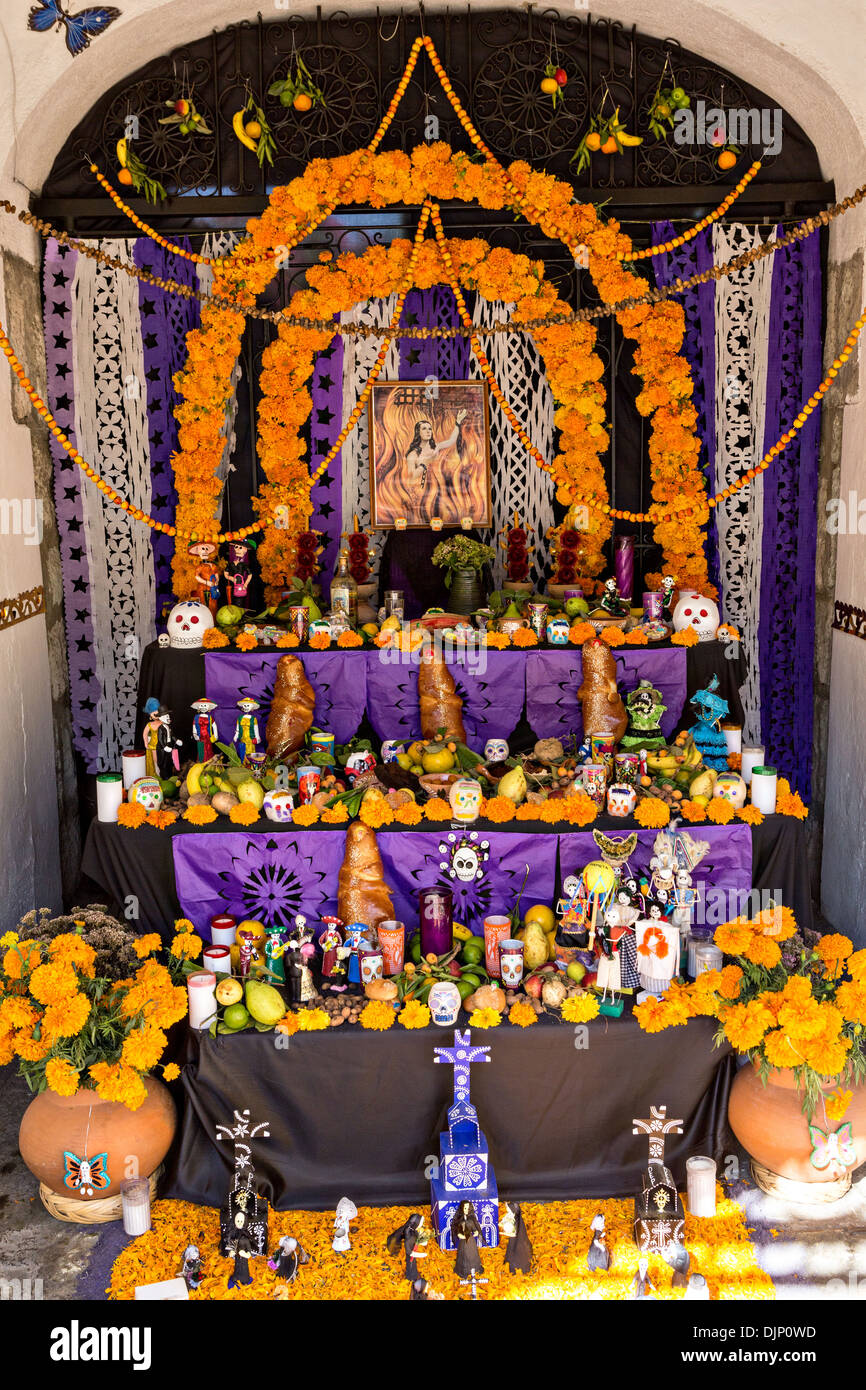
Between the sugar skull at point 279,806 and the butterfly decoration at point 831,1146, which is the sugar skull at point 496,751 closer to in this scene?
the sugar skull at point 279,806

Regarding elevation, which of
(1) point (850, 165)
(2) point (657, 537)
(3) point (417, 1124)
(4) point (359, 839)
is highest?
(1) point (850, 165)

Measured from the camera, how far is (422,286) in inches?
255

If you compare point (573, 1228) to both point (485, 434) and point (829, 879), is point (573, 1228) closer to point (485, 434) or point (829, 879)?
point (829, 879)

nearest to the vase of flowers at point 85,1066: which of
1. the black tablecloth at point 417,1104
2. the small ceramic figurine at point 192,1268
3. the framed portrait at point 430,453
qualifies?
the black tablecloth at point 417,1104

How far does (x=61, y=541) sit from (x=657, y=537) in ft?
11.4

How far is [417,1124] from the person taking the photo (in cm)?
416

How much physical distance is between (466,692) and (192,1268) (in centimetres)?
303

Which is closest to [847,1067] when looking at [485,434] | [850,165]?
[485,434]

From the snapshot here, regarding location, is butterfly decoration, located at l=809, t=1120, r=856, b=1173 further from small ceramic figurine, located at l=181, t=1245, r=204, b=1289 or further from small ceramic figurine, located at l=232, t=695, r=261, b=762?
small ceramic figurine, located at l=232, t=695, r=261, b=762

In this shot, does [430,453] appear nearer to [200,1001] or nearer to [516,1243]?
[200,1001]

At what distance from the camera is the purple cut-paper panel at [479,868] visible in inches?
187

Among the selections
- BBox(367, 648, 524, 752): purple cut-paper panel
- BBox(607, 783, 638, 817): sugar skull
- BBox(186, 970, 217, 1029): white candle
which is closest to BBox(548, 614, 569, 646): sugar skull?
BBox(367, 648, 524, 752): purple cut-paper panel
